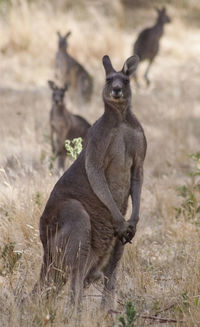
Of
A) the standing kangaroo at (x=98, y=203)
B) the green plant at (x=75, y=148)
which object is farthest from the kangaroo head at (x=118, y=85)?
the green plant at (x=75, y=148)

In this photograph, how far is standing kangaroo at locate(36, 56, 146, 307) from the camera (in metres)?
4.12

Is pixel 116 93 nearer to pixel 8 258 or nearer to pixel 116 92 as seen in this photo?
pixel 116 92

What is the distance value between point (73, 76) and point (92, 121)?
1.73 metres

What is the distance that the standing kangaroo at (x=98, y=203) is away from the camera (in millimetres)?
4117

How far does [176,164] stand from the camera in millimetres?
9047

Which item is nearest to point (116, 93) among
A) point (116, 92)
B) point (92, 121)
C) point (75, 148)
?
point (116, 92)

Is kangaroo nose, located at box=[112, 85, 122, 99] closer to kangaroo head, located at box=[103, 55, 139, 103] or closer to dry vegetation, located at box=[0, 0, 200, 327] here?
kangaroo head, located at box=[103, 55, 139, 103]

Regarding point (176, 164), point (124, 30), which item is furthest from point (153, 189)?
point (124, 30)

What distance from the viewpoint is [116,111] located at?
14.2 ft

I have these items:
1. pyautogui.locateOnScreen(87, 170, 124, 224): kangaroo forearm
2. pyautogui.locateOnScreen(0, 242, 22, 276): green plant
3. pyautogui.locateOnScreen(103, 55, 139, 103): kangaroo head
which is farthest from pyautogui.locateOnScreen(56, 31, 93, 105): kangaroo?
pyautogui.locateOnScreen(87, 170, 124, 224): kangaroo forearm

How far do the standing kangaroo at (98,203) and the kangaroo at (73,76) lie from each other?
7.11m

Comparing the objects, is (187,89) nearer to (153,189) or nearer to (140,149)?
(153,189)

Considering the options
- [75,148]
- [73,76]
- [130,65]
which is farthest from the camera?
[73,76]

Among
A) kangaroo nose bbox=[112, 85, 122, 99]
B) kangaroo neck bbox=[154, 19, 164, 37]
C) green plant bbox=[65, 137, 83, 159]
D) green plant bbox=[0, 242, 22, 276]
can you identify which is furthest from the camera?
kangaroo neck bbox=[154, 19, 164, 37]
